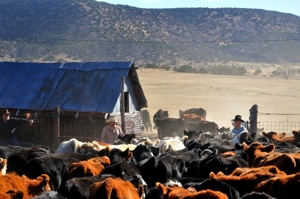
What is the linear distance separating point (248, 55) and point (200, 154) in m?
95.9

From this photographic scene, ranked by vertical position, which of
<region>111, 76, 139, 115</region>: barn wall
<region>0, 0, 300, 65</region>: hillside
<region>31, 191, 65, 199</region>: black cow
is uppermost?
<region>0, 0, 300, 65</region>: hillside

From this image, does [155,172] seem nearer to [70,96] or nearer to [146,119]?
[70,96]

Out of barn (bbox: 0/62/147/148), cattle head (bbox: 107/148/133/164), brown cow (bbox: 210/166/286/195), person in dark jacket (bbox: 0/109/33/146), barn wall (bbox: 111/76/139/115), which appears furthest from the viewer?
barn wall (bbox: 111/76/139/115)

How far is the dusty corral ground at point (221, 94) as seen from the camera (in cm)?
4038

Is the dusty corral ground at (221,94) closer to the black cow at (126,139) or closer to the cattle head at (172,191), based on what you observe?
the black cow at (126,139)

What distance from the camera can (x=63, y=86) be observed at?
75.3ft

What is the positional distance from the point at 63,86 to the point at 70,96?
806 mm

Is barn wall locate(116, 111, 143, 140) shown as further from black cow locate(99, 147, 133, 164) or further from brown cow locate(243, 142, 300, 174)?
brown cow locate(243, 142, 300, 174)

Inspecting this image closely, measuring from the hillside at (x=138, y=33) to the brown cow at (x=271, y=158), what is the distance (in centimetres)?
7277

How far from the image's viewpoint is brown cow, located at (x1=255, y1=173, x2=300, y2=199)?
22.9 ft

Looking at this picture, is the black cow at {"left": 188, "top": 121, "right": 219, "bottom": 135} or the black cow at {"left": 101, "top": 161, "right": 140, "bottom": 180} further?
the black cow at {"left": 188, "top": 121, "right": 219, "bottom": 135}

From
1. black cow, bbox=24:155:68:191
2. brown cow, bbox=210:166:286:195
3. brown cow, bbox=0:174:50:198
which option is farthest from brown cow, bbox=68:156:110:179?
brown cow, bbox=210:166:286:195

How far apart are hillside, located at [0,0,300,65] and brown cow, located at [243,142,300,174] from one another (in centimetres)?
7277

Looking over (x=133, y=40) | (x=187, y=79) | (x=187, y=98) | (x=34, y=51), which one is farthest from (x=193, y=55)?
(x=187, y=98)
